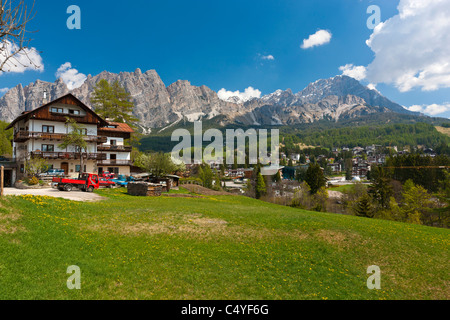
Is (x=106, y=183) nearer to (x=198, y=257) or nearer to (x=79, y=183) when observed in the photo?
(x=79, y=183)

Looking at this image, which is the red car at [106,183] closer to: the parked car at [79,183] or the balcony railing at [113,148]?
the parked car at [79,183]

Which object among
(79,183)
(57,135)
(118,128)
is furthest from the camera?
(118,128)

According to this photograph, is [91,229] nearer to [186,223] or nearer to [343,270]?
[186,223]

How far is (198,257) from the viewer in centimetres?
1334


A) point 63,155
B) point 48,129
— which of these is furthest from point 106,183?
point 48,129

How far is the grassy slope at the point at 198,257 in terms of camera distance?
10.3m

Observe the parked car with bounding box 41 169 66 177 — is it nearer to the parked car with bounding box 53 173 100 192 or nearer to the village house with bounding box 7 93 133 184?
the village house with bounding box 7 93 133 184

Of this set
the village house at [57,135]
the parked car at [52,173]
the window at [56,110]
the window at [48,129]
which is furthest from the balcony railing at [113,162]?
the window at [56,110]

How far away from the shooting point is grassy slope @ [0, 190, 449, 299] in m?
10.3

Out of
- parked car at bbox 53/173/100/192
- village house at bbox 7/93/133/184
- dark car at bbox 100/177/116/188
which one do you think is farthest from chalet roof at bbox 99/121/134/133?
parked car at bbox 53/173/100/192

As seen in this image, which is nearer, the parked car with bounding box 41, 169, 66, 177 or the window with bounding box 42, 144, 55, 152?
the parked car with bounding box 41, 169, 66, 177
